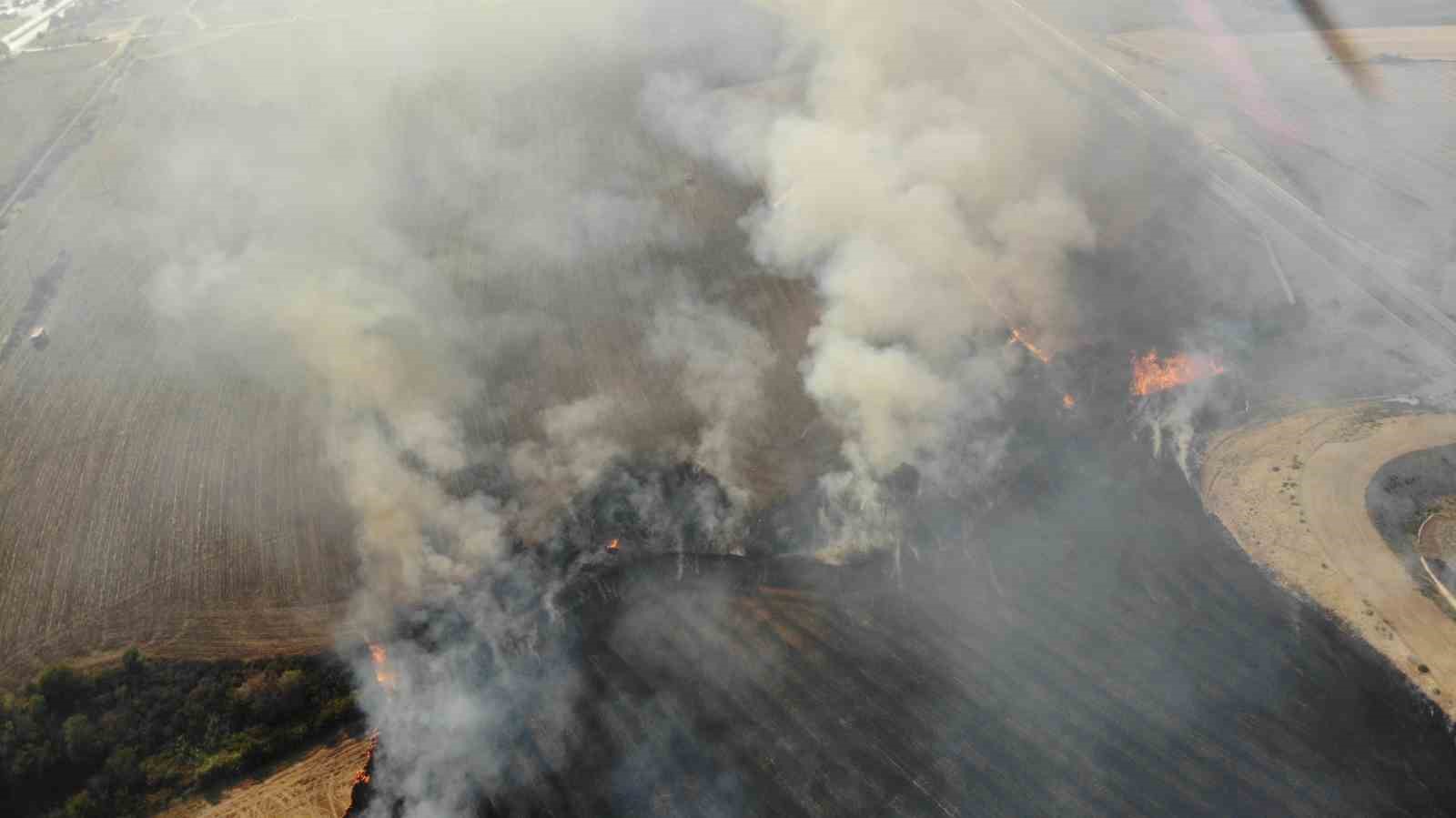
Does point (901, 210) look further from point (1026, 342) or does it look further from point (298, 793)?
point (298, 793)

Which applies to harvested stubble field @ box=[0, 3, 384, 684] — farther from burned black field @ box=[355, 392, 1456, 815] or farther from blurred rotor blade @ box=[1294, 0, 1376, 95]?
blurred rotor blade @ box=[1294, 0, 1376, 95]

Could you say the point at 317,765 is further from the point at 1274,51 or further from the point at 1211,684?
the point at 1274,51

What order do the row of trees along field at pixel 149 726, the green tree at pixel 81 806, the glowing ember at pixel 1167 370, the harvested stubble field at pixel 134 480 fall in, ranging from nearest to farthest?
1. the green tree at pixel 81 806
2. the row of trees along field at pixel 149 726
3. the harvested stubble field at pixel 134 480
4. the glowing ember at pixel 1167 370

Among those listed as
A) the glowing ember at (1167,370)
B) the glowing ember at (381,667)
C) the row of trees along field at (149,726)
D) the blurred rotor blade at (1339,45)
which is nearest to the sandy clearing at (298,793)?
the row of trees along field at (149,726)

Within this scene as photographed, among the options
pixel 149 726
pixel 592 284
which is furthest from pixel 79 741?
pixel 592 284

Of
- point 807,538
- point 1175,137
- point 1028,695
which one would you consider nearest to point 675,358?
point 807,538

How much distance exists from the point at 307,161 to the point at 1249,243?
173 ft

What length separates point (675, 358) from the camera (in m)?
36.7

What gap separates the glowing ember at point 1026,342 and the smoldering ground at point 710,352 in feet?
1.14

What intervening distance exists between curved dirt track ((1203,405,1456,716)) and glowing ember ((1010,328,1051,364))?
7.17 m

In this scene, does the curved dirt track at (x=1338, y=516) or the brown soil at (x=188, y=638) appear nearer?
the curved dirt track at (x=1338, y=516)

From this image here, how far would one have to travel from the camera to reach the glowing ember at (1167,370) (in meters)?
35.0

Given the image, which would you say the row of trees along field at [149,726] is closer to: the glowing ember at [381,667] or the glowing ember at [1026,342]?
the glowing ember at [381,667]

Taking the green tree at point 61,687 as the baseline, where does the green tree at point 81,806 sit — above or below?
below
